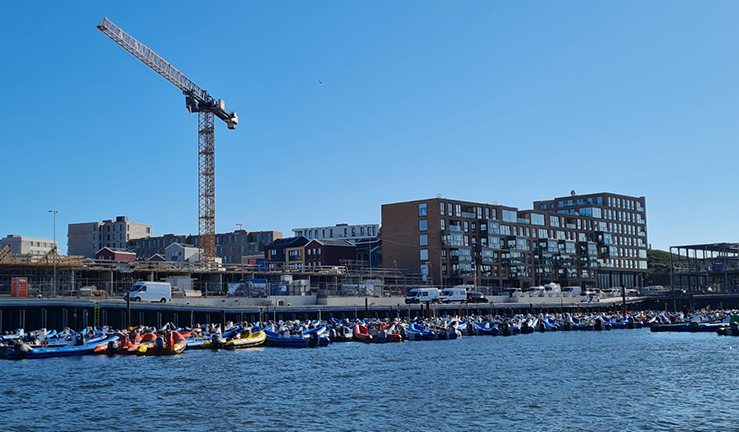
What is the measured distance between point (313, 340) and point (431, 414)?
1654 inches

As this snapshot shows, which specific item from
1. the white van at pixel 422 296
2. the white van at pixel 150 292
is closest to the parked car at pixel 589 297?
the white van at pixel 422 296

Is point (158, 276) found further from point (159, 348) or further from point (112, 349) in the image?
point (159, 348)

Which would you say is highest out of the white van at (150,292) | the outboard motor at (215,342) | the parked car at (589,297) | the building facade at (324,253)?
the building facade at (324,253)

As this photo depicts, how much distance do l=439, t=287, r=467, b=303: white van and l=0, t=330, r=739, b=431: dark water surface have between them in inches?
2063

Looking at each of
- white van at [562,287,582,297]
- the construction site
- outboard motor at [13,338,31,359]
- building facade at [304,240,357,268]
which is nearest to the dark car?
the construction site

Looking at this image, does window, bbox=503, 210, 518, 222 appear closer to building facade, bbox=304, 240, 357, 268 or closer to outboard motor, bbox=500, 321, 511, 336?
building facade, bbox=304, 240, 357, 268

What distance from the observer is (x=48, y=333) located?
7794 centimetres

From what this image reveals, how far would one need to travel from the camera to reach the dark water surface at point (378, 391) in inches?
1423

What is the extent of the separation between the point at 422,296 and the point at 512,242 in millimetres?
50476

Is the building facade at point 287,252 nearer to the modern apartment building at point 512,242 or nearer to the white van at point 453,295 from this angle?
the modern apartment building at point 512,242

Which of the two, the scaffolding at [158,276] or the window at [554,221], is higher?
the window at [554,221]

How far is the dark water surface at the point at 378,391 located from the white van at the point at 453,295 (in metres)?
52.4

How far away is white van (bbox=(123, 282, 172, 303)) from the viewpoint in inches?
3637

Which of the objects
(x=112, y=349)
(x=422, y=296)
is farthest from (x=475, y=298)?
(x=112, y=349)
